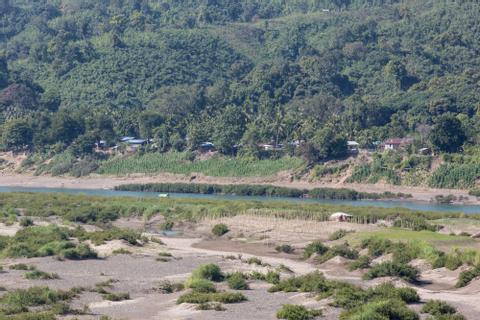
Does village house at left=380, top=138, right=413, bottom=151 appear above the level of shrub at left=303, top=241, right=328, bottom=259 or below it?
above

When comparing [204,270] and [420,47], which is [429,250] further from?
[420,47]

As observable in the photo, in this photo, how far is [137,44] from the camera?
187625 mm

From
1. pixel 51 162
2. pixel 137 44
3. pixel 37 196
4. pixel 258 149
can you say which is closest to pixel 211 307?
pixel 37 196

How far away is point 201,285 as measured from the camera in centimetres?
4509

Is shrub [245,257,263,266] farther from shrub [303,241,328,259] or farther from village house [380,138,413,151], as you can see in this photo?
village house [380,138,413,151]

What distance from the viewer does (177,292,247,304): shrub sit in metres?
42.2

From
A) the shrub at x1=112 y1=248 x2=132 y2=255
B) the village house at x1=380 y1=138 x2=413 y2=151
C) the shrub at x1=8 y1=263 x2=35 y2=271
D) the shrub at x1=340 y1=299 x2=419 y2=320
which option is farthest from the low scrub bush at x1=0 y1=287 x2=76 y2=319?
the village house at x1=380 y1=138 x2=413 y2=151

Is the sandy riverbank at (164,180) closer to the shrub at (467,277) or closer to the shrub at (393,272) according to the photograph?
the shrub at (393,272)

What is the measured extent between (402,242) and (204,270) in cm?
1433

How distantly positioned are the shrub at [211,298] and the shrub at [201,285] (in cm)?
116

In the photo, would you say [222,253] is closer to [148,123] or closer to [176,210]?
[176,210]

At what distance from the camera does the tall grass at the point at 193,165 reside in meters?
117

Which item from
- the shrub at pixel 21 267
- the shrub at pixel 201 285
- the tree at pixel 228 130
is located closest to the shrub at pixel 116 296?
the shrub at pixel 201 285

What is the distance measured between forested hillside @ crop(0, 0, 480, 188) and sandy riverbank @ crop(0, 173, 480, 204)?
500 centimetres
